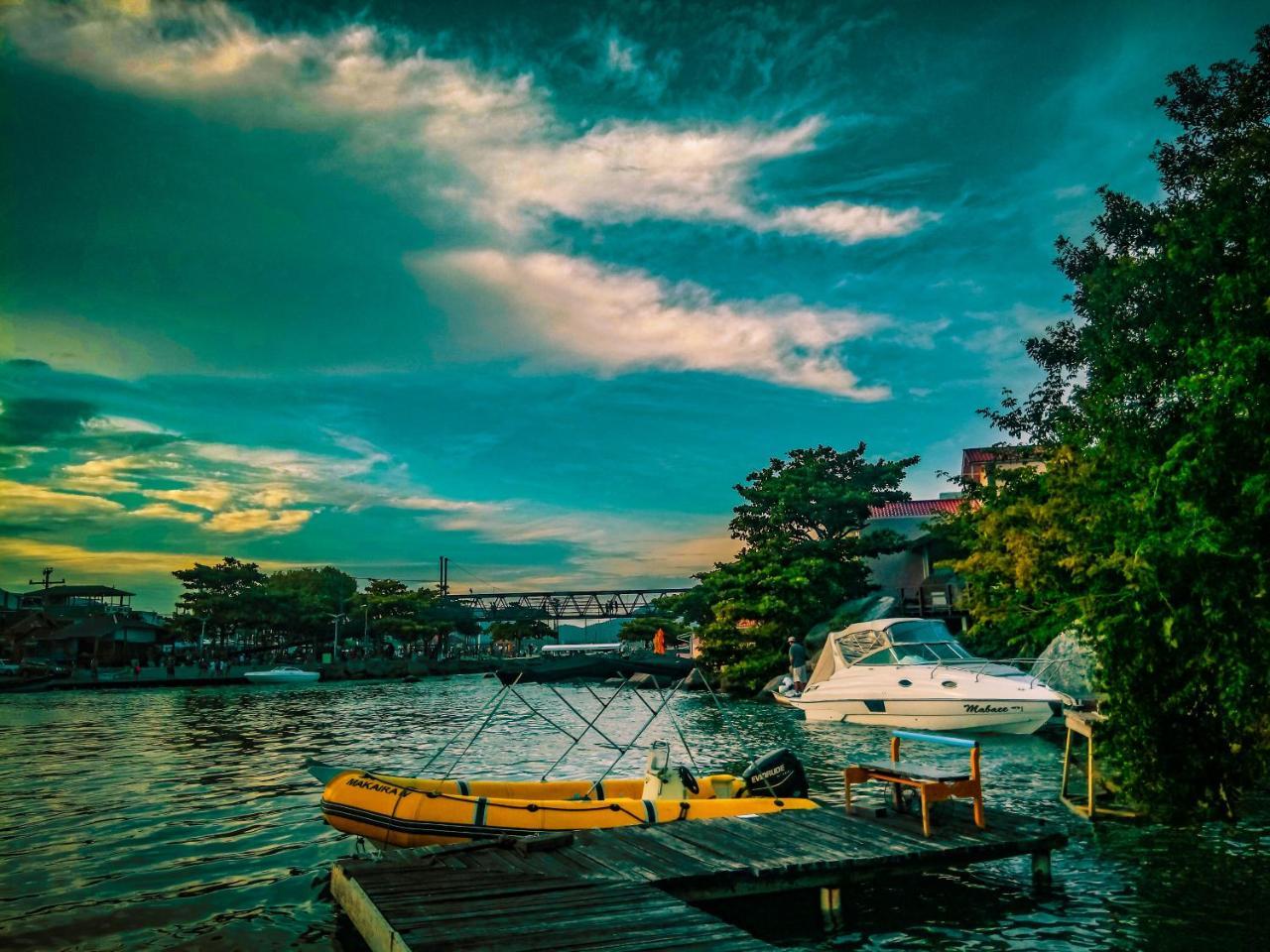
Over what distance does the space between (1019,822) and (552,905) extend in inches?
226

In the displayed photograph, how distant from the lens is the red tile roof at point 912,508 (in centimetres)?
5466

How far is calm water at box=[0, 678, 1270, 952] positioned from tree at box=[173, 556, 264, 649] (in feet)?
162

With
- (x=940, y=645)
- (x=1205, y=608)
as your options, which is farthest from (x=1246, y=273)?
(x=940, y=645)

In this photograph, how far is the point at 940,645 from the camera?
84.1 feet

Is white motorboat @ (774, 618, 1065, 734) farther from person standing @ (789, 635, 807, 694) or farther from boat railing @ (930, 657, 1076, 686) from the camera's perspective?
person standing @ (789, 635, 807, 694)

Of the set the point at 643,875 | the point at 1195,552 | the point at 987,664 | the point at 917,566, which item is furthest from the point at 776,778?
the point at 917,566

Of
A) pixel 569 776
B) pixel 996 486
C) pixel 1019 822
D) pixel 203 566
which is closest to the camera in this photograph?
pixel 1019 822

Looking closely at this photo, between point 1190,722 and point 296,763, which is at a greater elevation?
point 1190,722

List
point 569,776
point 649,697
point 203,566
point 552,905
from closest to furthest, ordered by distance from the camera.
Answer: point 552,905, point 569,776, point 649,697, point 203,566

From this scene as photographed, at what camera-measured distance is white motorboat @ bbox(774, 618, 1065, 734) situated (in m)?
21.4

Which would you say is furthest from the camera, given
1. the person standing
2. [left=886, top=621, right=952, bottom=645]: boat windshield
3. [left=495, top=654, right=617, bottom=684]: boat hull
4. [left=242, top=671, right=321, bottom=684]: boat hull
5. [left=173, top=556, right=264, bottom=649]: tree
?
[left=173, top=556, right=264, bottom=649]: tree

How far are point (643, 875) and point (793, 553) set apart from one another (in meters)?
38.4

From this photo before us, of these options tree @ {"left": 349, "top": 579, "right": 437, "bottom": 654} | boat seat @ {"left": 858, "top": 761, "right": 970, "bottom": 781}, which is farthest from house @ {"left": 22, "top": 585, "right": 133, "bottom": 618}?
boat seat @ {"left": 858, "top": 761, "right": 970, "bottom": 781}

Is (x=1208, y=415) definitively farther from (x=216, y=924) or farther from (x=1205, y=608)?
(x=216, y=924)
